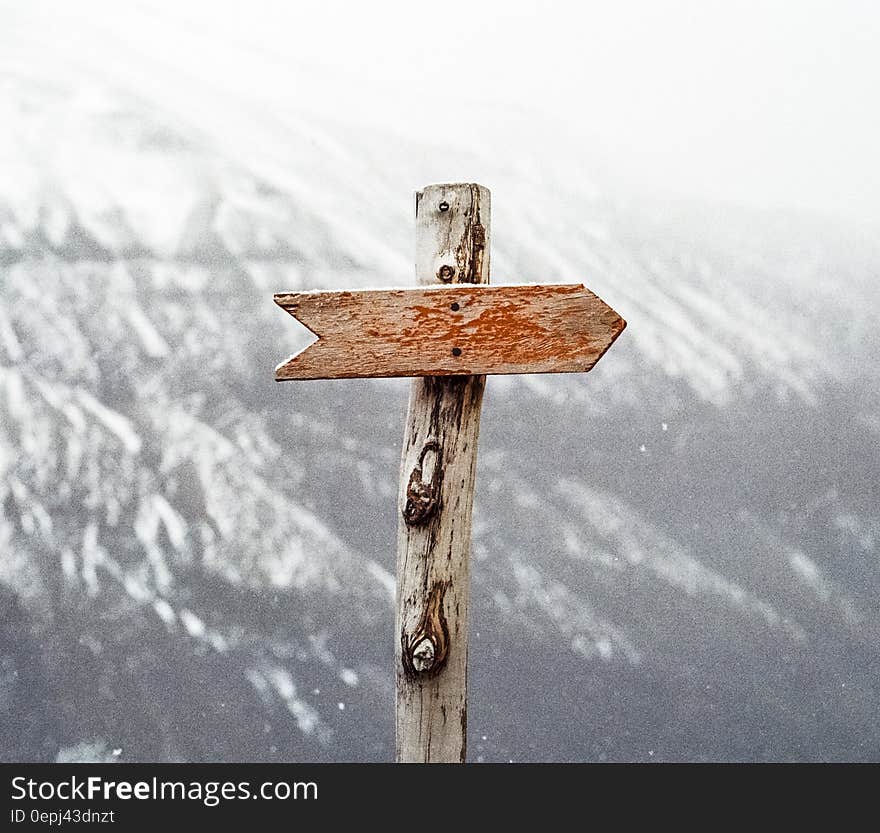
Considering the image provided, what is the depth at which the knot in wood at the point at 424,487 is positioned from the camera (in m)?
1.68

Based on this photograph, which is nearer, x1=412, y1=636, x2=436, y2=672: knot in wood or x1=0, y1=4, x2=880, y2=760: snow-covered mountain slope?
x1=412, y1=636, x2=436, y2=672: knot in wood

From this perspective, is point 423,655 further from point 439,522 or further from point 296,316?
point 296,316

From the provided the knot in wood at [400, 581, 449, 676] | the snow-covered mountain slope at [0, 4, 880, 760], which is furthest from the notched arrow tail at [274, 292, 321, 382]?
the snow-covered mountain slope at [0, 4, 880, 760]

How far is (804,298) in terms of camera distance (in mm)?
3523

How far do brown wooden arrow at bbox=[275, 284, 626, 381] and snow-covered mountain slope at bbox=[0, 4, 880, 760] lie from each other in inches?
68.1

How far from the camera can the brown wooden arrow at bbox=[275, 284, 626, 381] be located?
1.64m

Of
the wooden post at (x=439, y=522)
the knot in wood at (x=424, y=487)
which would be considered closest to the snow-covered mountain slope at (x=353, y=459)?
the wooden post at (x=439, y=522)

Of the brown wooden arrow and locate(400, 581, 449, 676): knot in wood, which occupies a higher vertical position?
the brown wooden arrow

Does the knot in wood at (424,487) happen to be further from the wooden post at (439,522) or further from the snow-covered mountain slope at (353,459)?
the snow-covered mountain slope at (353,459)

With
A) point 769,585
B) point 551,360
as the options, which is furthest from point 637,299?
point 551,360

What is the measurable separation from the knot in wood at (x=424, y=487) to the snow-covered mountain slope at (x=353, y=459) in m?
1.64

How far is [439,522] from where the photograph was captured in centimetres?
169

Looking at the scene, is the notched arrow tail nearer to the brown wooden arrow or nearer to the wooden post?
the brown wooden arrow

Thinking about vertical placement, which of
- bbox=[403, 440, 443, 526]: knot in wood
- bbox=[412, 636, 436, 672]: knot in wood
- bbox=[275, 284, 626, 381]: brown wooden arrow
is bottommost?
bbox=[412, 636, 436, 672]: knot in wood
